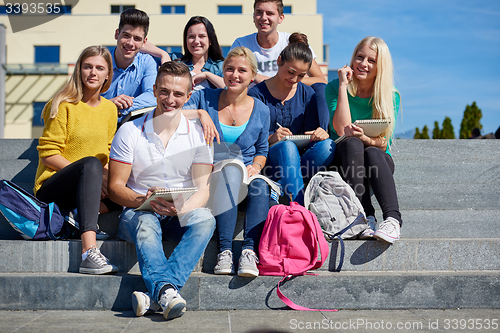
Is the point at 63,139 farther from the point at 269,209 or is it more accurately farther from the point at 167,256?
the point at 269,209

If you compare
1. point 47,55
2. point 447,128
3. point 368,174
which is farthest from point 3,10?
point 368,174

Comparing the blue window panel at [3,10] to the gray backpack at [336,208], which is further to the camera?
the blue window panel at [3,10]

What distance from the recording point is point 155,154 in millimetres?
2797

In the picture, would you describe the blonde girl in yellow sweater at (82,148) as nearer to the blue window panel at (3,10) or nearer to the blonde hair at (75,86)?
the blonde hair at (75,86)

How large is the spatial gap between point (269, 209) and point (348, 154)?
781mm

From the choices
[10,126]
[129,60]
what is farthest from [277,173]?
[10,126]

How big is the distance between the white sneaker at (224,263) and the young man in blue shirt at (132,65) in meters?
1.67

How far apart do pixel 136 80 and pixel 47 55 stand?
2134 cm

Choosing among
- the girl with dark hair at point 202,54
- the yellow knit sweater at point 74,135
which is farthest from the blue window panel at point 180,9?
the yellow knit sweater at point 74,135

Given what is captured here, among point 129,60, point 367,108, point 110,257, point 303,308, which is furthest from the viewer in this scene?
point 129,60

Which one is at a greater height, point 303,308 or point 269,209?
point 269,209

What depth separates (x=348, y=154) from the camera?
312 cm

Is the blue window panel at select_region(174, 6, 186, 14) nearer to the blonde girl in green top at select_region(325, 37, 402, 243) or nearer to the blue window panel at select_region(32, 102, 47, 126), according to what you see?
the blue window panel at select_region(32, 102, 47, 126)

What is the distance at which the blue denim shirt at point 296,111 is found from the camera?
354 centimetres
